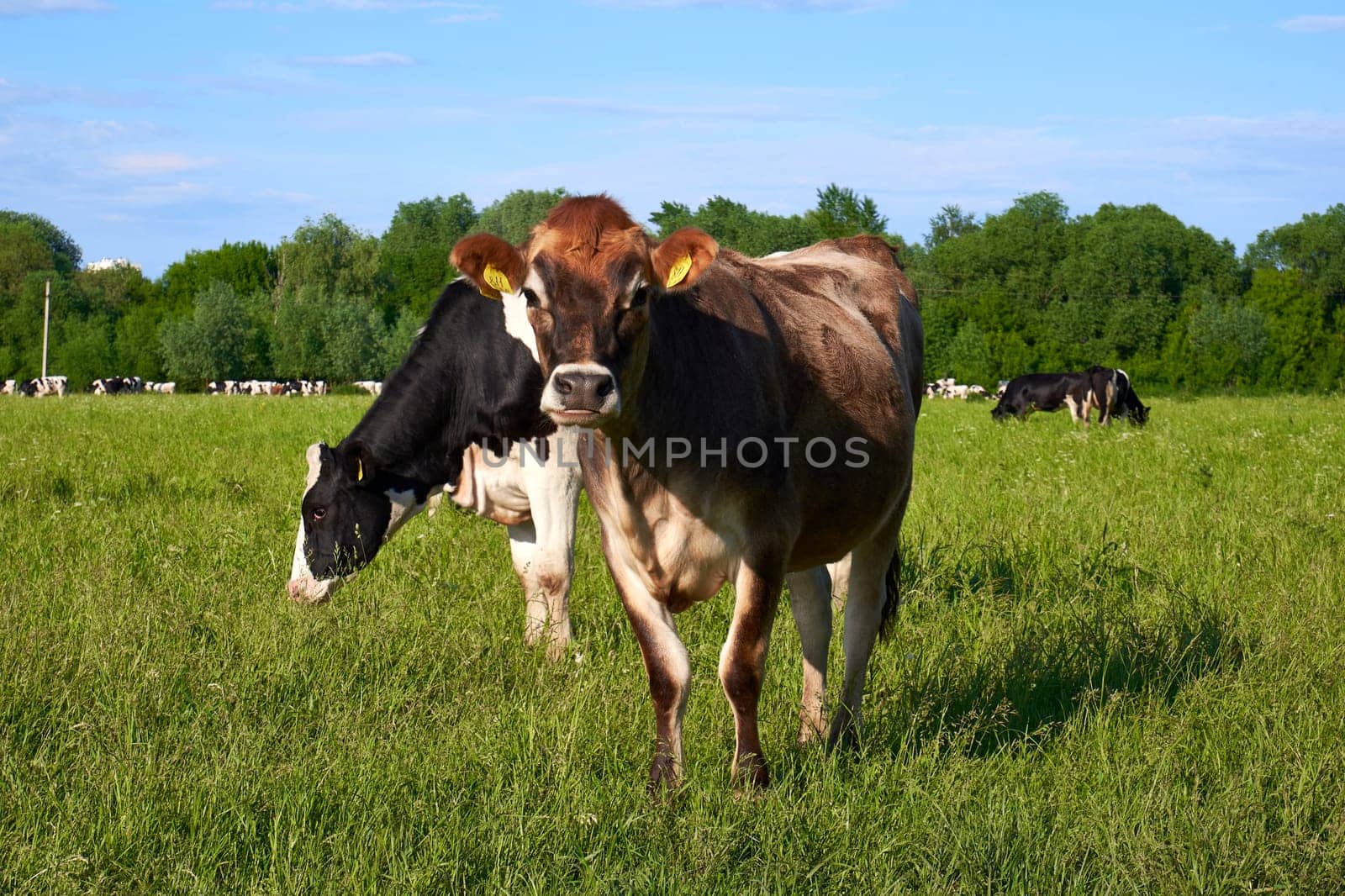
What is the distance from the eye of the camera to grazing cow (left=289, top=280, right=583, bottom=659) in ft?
22.0

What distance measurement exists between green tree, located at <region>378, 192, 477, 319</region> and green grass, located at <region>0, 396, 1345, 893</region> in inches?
2973

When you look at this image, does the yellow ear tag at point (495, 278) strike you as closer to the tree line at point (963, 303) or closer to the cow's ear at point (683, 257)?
the cow's ear at point (683, 257)

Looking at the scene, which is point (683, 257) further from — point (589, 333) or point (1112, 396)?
point (1112, 396)

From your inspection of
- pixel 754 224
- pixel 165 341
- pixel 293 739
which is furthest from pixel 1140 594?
pixel 165 341

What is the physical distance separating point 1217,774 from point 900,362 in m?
2.17

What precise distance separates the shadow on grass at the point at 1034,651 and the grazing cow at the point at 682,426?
19.8 inches

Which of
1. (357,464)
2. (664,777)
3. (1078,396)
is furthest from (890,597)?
(1078,396)

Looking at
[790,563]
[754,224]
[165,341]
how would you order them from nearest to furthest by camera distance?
1. [790,563]
2. [754,224]
3. [165,341]

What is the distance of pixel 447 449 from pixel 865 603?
2.80 metres

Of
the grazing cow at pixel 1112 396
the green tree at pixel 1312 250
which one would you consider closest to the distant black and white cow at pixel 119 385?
the grazing cow at pixel 1112 396

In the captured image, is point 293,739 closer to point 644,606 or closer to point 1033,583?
point 644,606

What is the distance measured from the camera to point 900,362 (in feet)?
18.0

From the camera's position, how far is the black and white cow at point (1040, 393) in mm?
32625

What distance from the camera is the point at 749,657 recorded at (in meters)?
3.97
